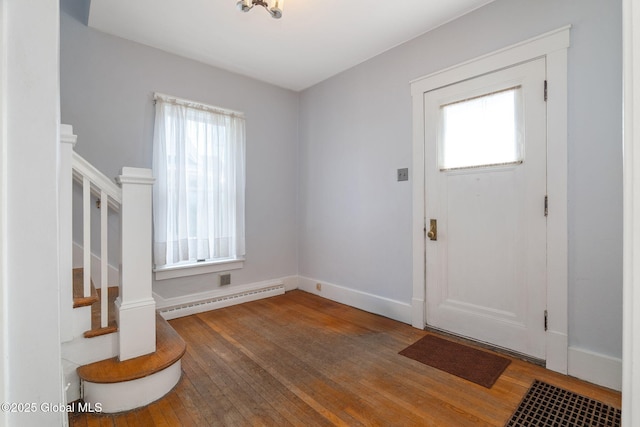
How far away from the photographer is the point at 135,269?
1.83 meters

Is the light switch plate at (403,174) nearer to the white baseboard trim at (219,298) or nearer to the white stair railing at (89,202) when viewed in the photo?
the white baseboard trim at (219,298)

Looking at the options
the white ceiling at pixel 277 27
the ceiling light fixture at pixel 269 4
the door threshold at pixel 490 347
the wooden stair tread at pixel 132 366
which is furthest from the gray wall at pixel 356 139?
the ceiling light fixture at pixel 269 4

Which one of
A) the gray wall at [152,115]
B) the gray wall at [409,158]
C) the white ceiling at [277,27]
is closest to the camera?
the gray wall at [409,158]

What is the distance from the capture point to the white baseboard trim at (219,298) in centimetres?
302

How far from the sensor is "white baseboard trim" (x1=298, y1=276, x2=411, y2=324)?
2914 millimetres

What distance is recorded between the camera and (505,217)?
7.47 ft

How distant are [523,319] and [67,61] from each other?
4.19m

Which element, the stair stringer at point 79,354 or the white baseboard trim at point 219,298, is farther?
the white baseboard trim at point 219,298

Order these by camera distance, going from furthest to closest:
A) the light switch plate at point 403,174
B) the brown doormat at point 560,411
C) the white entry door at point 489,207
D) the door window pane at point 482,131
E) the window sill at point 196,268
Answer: the window sill at point 196,268
the light switch plate at point 403,174
the door window pane at point 482,131
the white entry door at point 489,207
the brown doormat at point 560,411

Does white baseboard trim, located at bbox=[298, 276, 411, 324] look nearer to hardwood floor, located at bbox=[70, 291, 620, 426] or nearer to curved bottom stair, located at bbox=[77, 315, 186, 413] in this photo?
hardwood floor, located at bbox=[70, 291, 620, 426]

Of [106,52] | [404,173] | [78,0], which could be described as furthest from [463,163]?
[78,0]

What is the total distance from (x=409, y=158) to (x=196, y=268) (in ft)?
8.08

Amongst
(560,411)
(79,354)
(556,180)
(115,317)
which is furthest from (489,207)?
(79,354)

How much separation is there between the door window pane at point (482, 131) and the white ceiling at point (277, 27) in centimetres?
75
